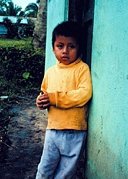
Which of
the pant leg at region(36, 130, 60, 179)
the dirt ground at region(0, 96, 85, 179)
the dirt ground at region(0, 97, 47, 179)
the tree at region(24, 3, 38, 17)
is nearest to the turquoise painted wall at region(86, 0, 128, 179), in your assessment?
the pant leg at region(36, 130, 60, 179)

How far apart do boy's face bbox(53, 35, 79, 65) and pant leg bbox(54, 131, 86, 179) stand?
0.61m

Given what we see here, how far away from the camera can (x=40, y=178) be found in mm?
2857

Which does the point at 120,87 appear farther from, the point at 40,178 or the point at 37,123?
the point at 37,123

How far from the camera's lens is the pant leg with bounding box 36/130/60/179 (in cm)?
277

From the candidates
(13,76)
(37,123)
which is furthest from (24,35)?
(37,123)

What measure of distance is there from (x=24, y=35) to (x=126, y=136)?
73.3ft

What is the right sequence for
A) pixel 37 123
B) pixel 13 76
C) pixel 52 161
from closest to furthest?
pixel 52 161, pixel 37 123, pixel 13 76

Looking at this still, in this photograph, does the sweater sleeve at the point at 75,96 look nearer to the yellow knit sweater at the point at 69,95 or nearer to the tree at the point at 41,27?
the yellow knit sweater at the point at 69,95

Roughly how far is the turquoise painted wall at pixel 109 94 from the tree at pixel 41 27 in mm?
8226

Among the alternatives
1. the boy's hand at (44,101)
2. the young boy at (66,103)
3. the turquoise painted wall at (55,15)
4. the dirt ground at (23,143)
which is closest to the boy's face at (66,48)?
the young boy at (66,103)

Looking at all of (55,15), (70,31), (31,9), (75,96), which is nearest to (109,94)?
(75,96)

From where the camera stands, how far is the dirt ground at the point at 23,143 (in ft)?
12.2

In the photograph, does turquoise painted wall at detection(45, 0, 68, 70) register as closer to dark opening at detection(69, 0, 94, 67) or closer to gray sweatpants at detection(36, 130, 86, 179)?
dark opening at detection(69, 0, 94, 67)

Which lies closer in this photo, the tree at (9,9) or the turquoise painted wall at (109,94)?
the turquoise painted wall at (109,94)
